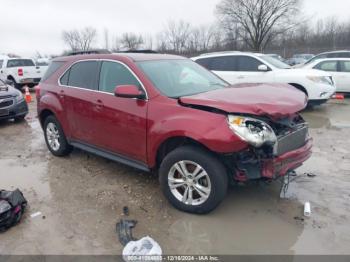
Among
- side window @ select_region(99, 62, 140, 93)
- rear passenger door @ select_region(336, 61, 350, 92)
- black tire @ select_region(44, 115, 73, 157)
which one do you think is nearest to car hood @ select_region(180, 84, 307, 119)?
side window @ select_region(99, 62, 140, 93)

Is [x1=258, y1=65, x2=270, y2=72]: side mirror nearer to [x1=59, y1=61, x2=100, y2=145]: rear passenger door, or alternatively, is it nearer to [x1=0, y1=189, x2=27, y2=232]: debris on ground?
[x1=59, y1=61, x2=100, y2=145]: rear passenger door

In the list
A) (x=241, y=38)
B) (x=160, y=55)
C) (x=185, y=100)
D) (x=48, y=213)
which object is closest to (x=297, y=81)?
(x=160, y=55)

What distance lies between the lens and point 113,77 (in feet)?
14.4

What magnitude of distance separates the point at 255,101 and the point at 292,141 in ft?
A: 2.12

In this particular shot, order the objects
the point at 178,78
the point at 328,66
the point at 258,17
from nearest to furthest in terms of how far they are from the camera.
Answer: the point at 178,78
the point at 328,66
the point at 258,17

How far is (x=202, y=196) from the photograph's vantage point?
3494 mm

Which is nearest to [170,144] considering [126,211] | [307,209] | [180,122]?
[180,122]

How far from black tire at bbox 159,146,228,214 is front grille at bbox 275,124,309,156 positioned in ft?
2.03

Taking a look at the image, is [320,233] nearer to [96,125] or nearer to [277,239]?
[277,239]

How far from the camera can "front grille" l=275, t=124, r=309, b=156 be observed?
10.9 ft

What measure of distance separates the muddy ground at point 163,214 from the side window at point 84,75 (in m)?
1.31

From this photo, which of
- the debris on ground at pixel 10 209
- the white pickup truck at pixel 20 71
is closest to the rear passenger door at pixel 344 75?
the debris on ground at pixel 10 209

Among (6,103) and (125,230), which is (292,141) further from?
(6,103)

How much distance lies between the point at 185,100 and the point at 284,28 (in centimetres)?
4589
